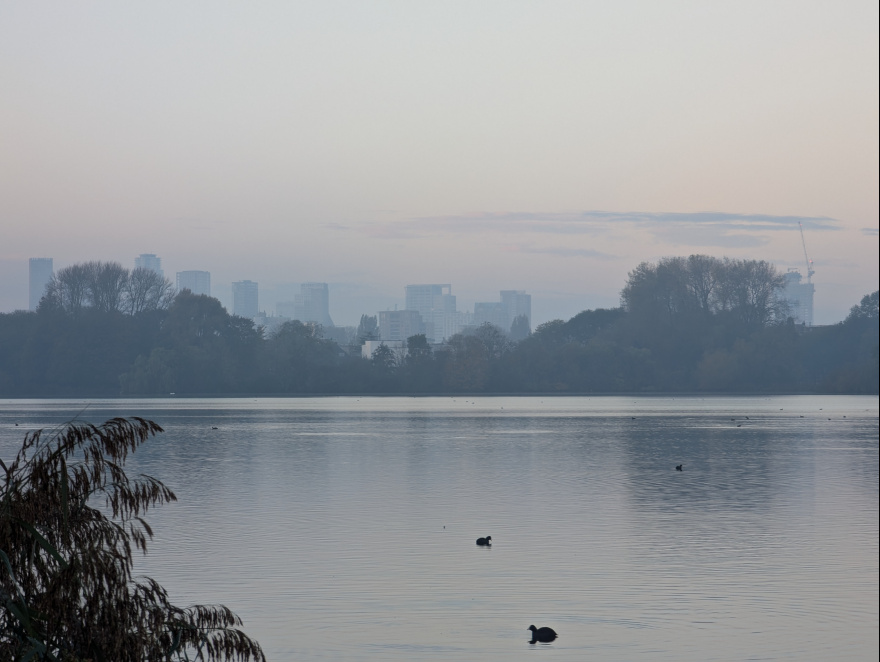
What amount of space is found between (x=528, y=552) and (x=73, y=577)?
12160 millimetres

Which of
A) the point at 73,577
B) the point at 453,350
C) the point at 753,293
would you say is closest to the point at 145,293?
the point at 453,350

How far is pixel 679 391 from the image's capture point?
125 metres

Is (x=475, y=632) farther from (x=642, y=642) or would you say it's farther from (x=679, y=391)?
(x=679, y=391)

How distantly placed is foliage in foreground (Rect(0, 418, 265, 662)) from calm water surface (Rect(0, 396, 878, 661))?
499 centimetres

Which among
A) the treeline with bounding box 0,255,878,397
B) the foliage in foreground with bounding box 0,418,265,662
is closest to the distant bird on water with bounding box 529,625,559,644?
the foliage in foreground with bounding box 0,418,265,662

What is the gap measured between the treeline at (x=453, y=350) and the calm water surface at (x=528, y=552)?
7689cm

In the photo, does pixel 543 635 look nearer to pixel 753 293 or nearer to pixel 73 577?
pixel 73 577

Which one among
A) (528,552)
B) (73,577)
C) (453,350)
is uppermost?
(453,350)

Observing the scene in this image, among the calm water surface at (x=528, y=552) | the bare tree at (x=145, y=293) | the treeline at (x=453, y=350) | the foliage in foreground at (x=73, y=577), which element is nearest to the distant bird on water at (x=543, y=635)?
the calm water surface at (x=528, y=552)

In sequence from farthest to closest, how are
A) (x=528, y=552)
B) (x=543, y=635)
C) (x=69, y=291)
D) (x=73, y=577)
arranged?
1. (x=69, y=291)
2. (x=528, y=552)
3. (x=543, y=635)
4. (x=73, y=577)

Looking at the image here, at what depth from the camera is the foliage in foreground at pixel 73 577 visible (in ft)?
Answer: 20.8

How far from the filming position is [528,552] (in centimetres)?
1784

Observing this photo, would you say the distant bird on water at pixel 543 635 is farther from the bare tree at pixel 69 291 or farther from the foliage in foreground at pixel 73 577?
the bare tree at pixel 69 291

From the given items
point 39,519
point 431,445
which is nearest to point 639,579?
point 39,519
